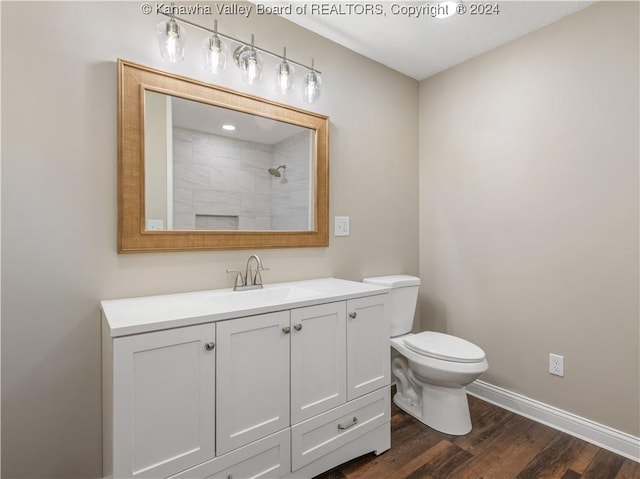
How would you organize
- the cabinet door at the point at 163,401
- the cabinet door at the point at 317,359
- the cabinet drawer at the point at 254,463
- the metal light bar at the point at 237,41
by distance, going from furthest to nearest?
1. the metal light bar at the point at 237,41
2. the cabinet door at the point at 317,359
3. the cabinet drawer at the point at 254,463
4. the cabinet door at the point at 163,401

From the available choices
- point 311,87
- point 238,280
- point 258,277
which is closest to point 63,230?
point 238,280

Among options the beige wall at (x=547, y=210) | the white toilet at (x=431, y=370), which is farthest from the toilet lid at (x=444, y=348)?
the beige wall at (x=547, y=210)

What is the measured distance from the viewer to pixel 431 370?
1848 mm

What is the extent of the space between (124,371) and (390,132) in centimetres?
220

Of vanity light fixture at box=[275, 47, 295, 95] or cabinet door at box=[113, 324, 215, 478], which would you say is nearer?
cabinet door at box=[113, 324, 215, 478]

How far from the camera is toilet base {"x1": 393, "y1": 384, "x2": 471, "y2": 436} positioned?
1.87m

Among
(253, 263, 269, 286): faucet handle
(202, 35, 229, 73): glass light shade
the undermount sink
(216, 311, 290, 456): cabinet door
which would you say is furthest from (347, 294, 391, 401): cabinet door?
(202, 35, 229, 73): glass light shade

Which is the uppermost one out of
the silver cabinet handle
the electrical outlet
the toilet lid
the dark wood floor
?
the toilet lid

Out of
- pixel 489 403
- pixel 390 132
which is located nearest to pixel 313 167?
pixel 390 132

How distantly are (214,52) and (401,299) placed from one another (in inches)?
71.5

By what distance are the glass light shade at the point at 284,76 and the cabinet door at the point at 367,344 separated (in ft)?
4.01

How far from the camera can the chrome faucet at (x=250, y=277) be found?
1706 millimetres

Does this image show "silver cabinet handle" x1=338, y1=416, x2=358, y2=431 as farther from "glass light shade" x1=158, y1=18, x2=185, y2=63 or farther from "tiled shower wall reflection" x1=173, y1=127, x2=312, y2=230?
"glass light shade" x1=158, y1=18, x2=185, y2=63

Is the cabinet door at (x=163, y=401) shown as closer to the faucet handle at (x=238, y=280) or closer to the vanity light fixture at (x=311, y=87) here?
the faucet handle at (x=238, y=280)
